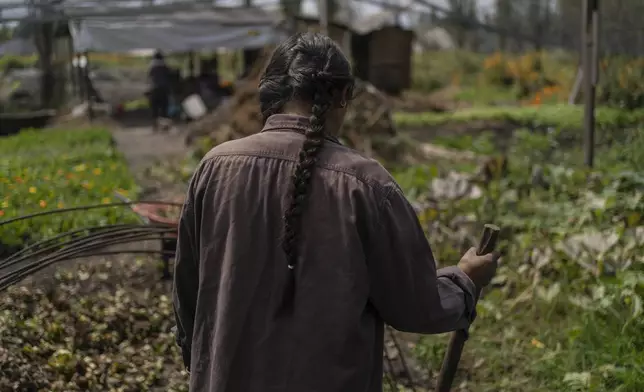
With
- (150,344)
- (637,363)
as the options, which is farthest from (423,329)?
(150,344)

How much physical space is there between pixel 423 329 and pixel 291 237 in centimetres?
44

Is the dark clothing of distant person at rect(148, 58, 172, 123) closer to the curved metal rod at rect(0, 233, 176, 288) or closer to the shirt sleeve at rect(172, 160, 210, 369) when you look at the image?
the curved metal rod at rect(0, 233, 176, 288)

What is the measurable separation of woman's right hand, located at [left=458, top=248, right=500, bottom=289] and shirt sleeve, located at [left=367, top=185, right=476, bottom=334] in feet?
0.95

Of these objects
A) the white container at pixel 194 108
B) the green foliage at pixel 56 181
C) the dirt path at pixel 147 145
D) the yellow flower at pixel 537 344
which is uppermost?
the green foliage at pixel 56 181

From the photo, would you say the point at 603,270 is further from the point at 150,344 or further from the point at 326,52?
the point at 326,52

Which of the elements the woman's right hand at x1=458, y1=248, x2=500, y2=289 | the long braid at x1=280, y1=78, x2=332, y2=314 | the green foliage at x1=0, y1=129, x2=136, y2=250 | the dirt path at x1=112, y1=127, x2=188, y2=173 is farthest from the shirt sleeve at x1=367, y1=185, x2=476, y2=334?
the dirt path at x1=112, y1=127, x2=188, y2=173

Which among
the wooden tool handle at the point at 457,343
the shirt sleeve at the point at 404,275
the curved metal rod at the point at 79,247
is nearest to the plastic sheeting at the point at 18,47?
the curved metal rod at the point at 79,247

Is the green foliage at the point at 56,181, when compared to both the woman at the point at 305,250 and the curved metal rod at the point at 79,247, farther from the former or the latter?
the woman at the point at 305,250

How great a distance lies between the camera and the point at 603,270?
15.0ft

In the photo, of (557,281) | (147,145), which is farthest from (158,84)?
(557,281)

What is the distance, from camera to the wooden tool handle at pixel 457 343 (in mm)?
2510

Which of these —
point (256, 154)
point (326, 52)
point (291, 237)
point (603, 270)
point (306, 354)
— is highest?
point (326, 52)

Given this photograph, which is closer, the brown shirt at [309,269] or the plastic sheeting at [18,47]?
the brown shirt at [309,269]

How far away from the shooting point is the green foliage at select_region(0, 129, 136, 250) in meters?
5.48
